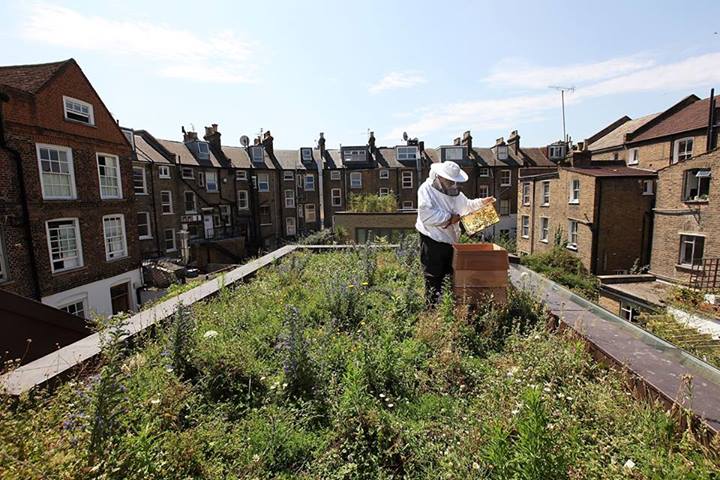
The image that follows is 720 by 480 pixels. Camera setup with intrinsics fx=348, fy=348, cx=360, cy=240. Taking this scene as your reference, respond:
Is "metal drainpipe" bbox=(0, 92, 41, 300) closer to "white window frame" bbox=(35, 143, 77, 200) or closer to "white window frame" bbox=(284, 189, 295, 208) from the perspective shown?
"white window frame" bbox=(35, 143, 77, 200)

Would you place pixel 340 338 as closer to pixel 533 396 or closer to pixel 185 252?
pixel 533 396

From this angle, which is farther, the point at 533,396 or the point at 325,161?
the point at 325,161

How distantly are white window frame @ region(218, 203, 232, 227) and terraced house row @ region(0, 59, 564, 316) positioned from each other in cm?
10

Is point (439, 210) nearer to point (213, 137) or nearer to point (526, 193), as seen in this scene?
point (526, 193)

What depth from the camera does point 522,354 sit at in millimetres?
3197

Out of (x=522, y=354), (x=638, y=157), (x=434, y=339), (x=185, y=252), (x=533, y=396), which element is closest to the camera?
(x=533, y=396)

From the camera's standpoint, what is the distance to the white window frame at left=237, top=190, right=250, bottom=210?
34.4 m

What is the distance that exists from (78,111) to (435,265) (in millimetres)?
17960

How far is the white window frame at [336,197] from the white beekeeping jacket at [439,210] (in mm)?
33298

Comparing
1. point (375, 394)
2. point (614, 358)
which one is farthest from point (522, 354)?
point (375, 394)

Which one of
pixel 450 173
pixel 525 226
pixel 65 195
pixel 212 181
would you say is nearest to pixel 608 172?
pixel 525 226

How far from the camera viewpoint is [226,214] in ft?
111

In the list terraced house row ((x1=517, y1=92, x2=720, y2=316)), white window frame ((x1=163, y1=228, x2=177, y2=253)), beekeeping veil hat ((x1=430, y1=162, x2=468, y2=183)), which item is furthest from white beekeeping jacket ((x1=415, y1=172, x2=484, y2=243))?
white window frame ((x1=163, y1=228, x2=177, y2=253))

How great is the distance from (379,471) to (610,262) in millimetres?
24277
